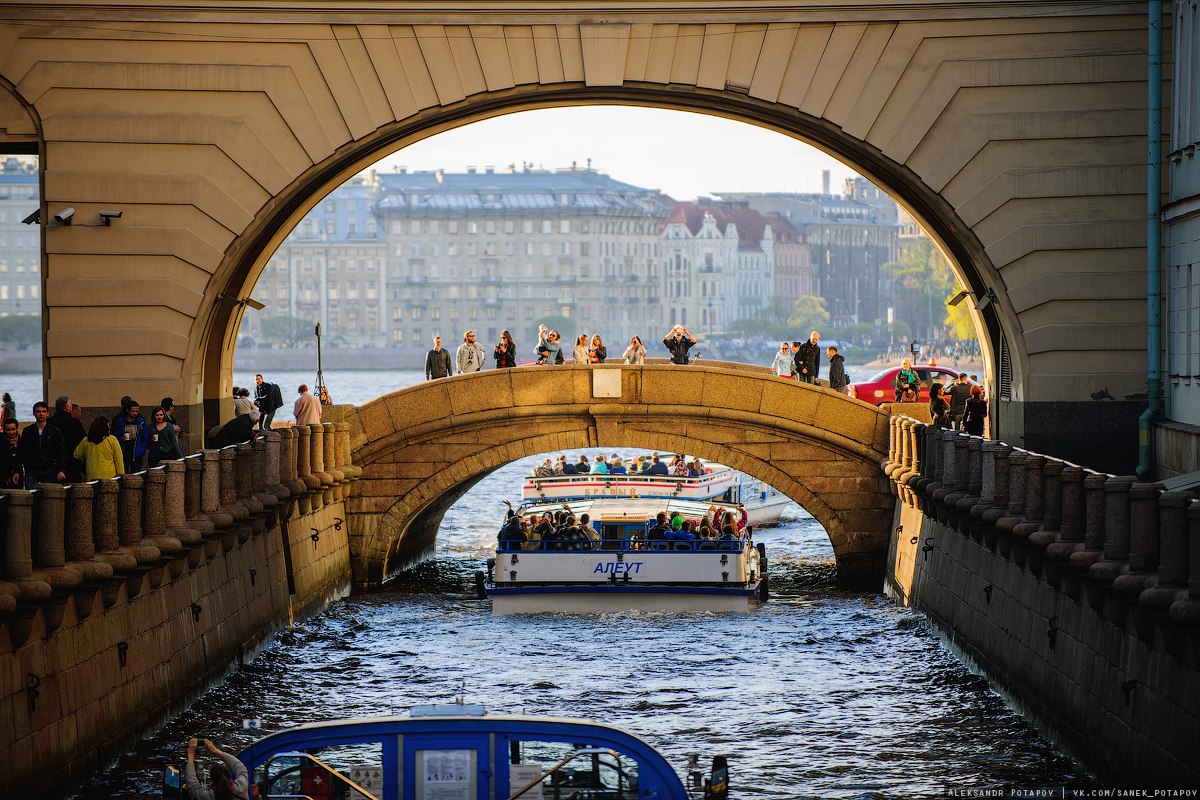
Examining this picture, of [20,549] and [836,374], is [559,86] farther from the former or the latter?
[20,549]

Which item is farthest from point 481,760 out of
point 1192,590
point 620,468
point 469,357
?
point 620,468

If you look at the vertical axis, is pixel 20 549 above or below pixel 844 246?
below

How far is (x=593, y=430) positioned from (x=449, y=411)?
230 cm

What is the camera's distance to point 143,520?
58.4 feet

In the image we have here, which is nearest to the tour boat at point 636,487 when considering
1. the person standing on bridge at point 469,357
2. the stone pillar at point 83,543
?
the person standing on bridge at point 469,357

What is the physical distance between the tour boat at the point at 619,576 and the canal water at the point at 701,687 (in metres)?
0.27

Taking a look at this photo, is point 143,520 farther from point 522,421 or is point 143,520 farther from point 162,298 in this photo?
point 522,421

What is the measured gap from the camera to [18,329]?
128m

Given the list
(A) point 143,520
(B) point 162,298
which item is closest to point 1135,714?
(A) point 143,520

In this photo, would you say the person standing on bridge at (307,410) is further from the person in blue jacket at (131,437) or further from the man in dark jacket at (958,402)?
the man in dark jacket at (958,402)

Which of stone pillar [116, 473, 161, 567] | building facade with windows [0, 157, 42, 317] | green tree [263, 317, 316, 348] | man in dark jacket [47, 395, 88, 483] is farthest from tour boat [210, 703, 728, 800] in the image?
green tree [263, 317, 316, 348]

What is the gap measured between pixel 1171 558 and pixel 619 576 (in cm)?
1259

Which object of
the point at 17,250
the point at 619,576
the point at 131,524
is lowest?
the point at 619,576

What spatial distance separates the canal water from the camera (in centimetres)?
1733
